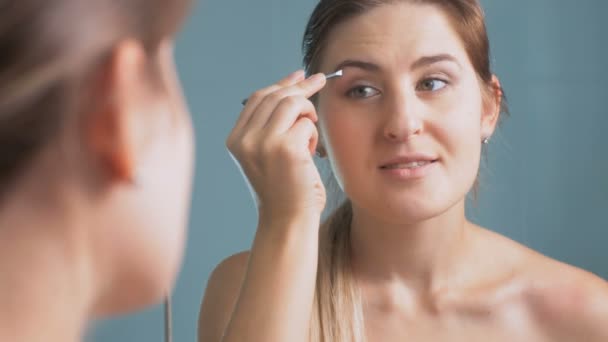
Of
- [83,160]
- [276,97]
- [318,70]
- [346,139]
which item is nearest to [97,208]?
[83,160]

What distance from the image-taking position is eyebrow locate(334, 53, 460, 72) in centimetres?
115

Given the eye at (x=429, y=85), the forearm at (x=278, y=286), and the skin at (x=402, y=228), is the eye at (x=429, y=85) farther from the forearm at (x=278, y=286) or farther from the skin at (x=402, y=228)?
the forearm at (x=278, y=286)

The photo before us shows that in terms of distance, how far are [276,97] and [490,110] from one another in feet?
1.29

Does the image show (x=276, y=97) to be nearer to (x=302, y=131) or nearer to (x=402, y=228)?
(x=302, y=131)

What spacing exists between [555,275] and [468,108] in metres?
0.32

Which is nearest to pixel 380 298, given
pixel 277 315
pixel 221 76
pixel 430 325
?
pixel 430 325

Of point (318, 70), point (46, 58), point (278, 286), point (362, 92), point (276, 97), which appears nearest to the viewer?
point (46, 58)

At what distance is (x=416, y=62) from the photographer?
1148mm

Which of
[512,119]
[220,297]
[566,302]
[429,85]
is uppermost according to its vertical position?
[429,85]

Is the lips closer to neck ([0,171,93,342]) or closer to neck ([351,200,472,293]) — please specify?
neck ([351,200,472,293])

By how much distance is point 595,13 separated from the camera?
73.2 inches

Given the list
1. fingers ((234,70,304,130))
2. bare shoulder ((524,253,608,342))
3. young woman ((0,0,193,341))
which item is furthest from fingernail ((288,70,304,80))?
young woman ((0,0,193,341))

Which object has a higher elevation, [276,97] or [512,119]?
[276,97]

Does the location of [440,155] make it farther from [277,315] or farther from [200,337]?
[200,337]
